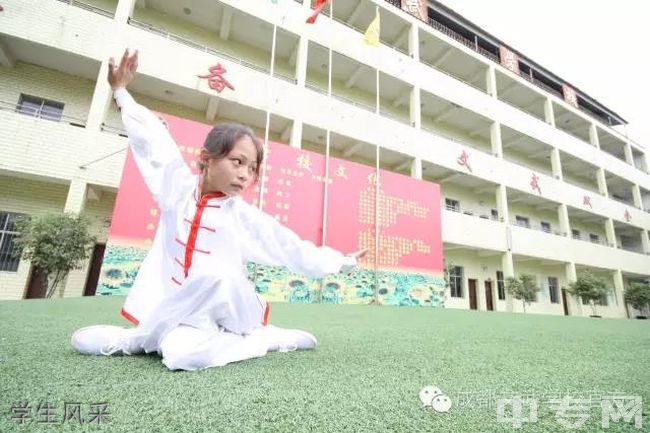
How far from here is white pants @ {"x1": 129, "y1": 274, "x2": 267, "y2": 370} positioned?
1262 millimetres

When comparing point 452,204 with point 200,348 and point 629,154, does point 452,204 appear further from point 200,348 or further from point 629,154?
point 629,154

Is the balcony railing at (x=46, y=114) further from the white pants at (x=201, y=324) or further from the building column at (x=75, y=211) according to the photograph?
the white pants at (x=201, y=324)

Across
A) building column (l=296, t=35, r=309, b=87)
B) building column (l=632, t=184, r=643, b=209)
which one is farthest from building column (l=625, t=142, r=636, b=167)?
building column (l=296, t=35, r=309, b=87)

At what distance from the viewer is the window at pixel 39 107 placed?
26.0ft

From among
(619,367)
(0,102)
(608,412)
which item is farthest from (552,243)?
(0,102)

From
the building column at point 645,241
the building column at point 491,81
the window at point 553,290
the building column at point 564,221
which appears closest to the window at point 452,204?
the building column at point 491,81

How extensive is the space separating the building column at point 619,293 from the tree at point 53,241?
73.2ft

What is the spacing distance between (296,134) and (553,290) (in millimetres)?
15002

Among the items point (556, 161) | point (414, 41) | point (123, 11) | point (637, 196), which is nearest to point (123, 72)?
point (123, 11)

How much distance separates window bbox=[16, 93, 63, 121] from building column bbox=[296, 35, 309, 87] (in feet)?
20.3

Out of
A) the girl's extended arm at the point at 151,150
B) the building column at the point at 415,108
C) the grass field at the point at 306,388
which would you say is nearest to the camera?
the grass field at the point at 306,388

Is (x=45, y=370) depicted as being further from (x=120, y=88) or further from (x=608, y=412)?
(x=608, y=412)

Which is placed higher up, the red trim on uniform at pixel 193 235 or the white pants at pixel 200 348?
the red trim on uniform at pixel 193 235

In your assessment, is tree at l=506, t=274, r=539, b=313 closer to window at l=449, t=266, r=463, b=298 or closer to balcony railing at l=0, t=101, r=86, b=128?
window at l=449, t=266, r=463, b=298
